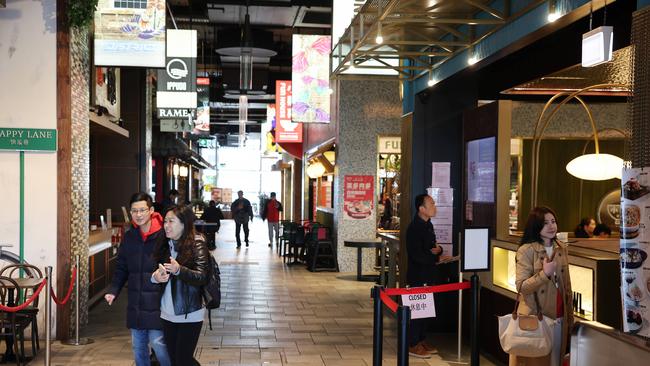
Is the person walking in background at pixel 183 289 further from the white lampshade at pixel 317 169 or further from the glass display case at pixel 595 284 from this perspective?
the white lampshade at pixel 317 169

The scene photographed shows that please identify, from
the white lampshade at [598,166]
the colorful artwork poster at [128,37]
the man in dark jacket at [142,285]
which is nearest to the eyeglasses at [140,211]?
the man in dark jacket at [142,285]

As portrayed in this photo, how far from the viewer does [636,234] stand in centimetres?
439

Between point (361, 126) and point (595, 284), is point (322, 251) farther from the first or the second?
point (595, 284)

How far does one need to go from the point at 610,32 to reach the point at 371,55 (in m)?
4.14

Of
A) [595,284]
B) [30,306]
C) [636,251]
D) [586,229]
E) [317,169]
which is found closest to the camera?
[636,251]

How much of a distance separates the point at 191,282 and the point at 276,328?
4.71 m

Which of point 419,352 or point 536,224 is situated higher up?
point 536,224

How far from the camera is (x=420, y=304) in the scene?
670 cm

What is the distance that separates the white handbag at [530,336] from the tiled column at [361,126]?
406 inches

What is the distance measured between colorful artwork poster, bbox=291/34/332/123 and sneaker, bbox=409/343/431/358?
26.7 feet

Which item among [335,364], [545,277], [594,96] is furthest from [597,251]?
[594,96]

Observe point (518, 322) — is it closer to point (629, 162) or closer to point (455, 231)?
point (629, 162)

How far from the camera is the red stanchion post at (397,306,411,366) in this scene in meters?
4.84

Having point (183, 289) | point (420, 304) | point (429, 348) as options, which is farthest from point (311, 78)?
point (183, 289)
